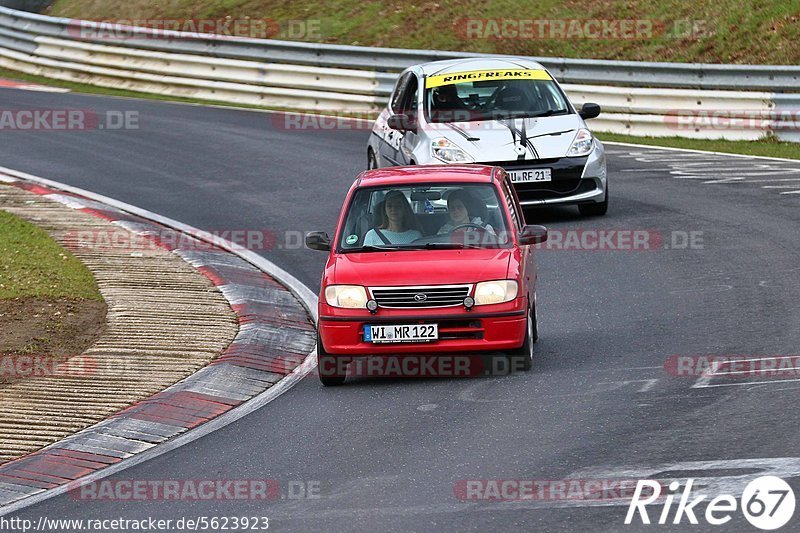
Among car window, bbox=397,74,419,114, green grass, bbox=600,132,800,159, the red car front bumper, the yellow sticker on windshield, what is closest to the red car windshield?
the red car front bumper

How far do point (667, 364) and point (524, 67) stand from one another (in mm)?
7947

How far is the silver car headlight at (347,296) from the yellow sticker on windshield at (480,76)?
7.28 m

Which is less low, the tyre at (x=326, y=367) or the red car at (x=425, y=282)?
the red car at (x=425, y=282)

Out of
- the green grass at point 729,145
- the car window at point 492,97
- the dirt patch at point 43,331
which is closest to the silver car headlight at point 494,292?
the dirt patch at point 43,331

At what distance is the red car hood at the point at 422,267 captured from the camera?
399 inches

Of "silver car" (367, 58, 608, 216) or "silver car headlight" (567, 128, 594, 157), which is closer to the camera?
"silver car" (367, 58, 608, 216)

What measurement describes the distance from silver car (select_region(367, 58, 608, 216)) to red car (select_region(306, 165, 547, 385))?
485 centimetres

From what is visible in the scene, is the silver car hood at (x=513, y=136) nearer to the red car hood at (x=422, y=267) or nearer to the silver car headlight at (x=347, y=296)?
the red car hood at (x=422, y=267)

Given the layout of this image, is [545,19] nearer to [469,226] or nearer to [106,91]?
[106,91]

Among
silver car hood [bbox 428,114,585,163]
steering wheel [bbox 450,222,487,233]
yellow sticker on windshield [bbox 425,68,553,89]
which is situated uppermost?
yellow sticker on windshield [bbox 425,68,553,89]

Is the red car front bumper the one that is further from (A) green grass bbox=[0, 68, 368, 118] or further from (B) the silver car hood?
(A) green grass bbox=[0, 68, 368, 118]

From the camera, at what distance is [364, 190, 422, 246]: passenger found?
10844mm

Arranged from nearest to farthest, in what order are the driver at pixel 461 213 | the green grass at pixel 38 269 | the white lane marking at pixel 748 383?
the white lane marking at pixel 748 383, the driver at pixel 461 213, the green grass at pixel 38 269

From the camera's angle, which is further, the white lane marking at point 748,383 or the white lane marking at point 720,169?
the white lane marking at point 720,169
